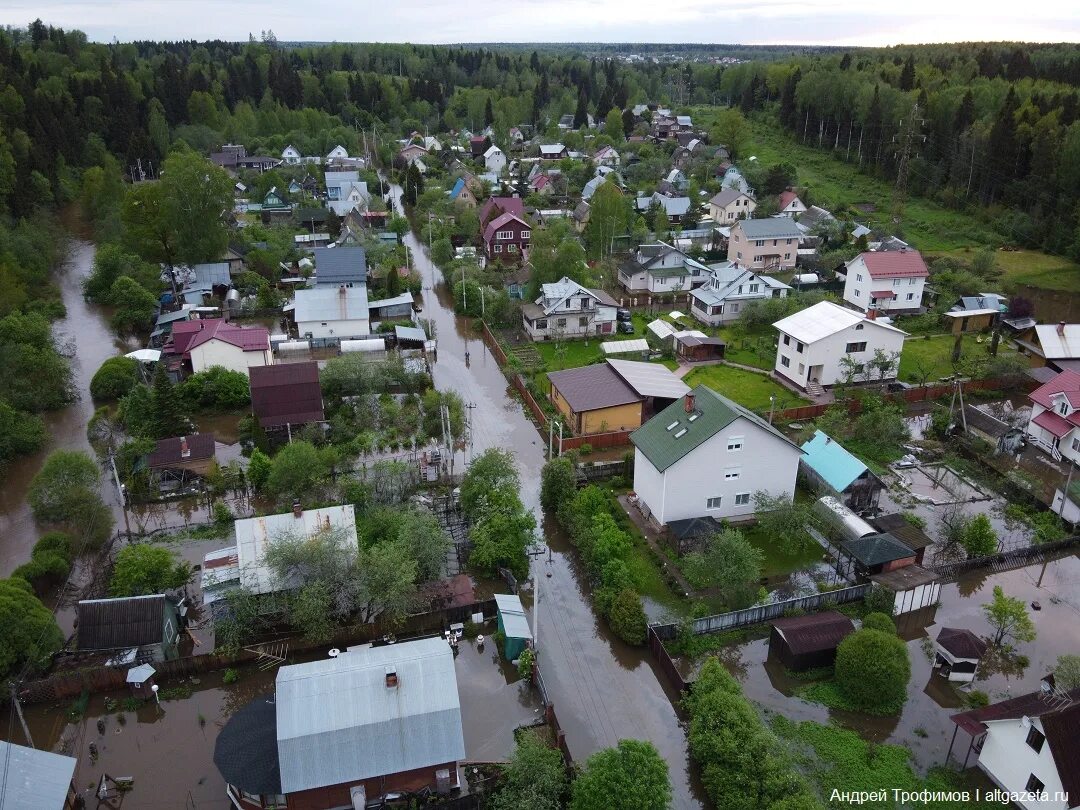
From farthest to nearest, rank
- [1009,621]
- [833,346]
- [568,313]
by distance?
[568,313] → [833,346] → [1009,621]

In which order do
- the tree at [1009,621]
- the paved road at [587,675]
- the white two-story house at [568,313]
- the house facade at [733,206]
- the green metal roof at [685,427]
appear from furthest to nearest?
the house facade at [733,206] < the white two-story house at [568,313] < the green metal roof at [685,427] < the tree at [1009,621] < the paved road at [587,675]

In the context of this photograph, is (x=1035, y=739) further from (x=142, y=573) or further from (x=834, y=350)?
(x=834, y=350)

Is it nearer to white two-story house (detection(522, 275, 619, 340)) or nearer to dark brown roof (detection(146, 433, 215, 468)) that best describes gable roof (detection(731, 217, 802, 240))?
white two-story house (detection(522, 275, 619, 340))

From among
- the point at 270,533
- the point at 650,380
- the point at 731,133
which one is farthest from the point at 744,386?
the point at 731,133

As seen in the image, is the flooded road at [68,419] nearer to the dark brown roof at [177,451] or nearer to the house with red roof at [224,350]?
the dark brown roof at [177,451]

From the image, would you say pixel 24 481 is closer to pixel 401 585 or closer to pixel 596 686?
pixel 401 585

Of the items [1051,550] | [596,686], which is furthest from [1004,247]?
[596,686]

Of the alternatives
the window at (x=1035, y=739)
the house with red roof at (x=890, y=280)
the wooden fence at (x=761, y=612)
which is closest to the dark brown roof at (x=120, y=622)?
the wooden fence at (x=761, y=612)
